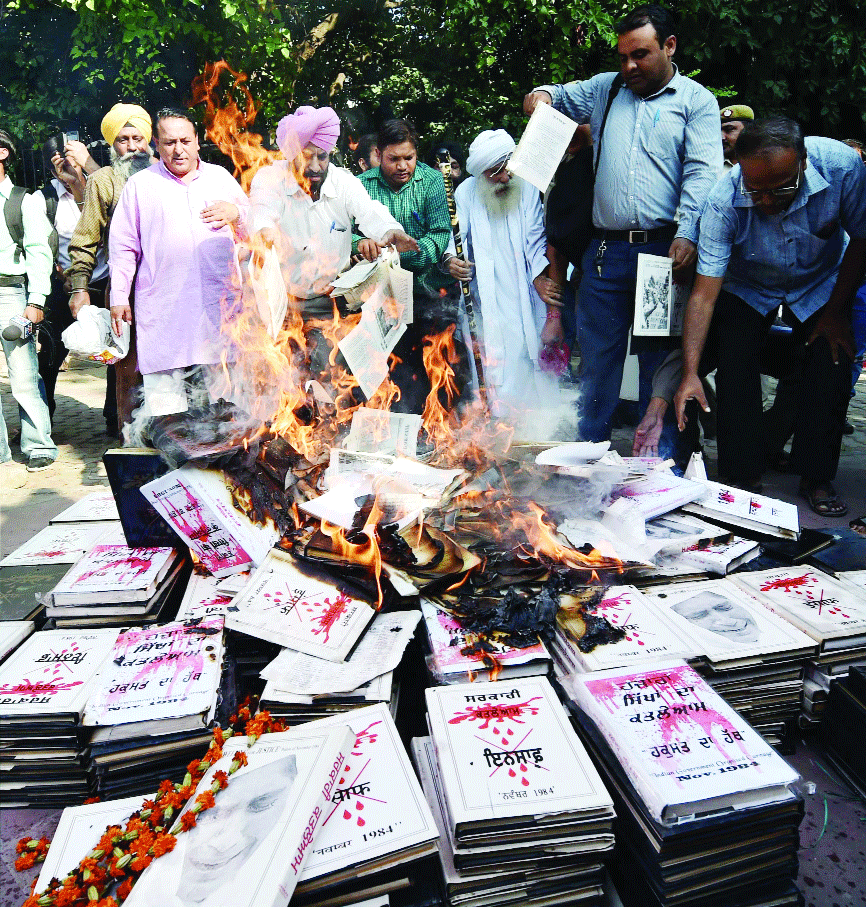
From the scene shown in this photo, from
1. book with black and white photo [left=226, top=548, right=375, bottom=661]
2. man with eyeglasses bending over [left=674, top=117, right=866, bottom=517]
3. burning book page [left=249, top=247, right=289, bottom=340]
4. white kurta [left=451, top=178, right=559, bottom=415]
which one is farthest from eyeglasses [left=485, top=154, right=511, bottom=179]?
book with black and white photo [left=226, top=548, right=375, bottom=661]

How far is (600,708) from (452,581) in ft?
2.91

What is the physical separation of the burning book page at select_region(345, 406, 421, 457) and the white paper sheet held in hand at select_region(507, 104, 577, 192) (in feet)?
5.04

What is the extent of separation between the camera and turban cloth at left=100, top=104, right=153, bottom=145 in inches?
191

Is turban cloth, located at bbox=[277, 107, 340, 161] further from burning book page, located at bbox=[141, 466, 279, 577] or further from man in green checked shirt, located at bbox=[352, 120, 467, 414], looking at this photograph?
burning book page, located at bbox=[141, 466, 279, 577]

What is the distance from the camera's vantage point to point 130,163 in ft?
15.8

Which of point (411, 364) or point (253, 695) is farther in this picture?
point (411, 364)

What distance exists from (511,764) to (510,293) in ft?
12.2

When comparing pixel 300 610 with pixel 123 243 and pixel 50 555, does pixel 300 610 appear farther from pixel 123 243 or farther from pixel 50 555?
pixel 123 243

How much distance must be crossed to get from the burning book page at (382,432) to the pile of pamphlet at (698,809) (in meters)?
2.19

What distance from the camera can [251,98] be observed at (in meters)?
10.0

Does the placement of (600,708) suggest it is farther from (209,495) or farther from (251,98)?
(251,98)

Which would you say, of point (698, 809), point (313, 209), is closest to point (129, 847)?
point (698, 809)

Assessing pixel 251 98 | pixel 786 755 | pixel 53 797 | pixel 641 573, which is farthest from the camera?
pixel 251 98

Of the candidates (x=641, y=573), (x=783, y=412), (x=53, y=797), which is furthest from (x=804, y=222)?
(x=53, y=797)
